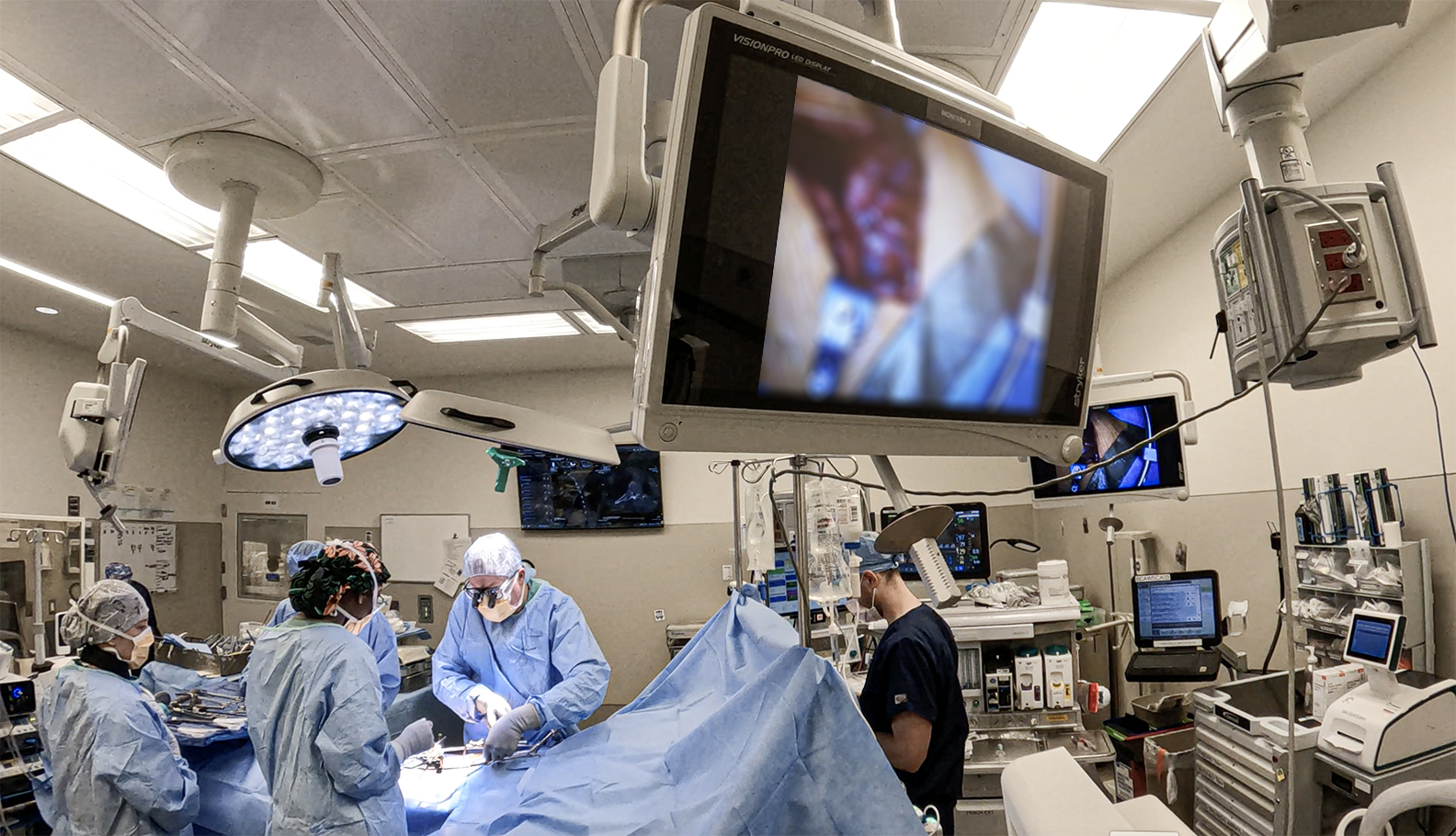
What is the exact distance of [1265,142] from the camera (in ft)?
3.44

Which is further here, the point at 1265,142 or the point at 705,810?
the point at 705,810

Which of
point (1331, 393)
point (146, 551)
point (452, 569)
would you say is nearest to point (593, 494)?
point (452, 569)

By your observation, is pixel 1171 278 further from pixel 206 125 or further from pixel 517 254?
pixel 206 125

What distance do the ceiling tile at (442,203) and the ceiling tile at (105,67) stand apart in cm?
48

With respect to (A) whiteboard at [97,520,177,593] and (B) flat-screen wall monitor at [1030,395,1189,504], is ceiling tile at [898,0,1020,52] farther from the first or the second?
(A) whiteboard at [97,520,177,593]

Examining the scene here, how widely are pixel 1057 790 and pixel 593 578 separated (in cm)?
504

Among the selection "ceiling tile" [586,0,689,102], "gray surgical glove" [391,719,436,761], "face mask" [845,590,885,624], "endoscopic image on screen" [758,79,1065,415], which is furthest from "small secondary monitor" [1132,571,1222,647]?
"gray surgical glove" [391,719,436,761]

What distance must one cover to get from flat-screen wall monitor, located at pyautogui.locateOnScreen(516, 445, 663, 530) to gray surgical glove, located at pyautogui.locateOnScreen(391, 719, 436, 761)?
268cm

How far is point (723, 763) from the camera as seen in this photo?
5.54 ft

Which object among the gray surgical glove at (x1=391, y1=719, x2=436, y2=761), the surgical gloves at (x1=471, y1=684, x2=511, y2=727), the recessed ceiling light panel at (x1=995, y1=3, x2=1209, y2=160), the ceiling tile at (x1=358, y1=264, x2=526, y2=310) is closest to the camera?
the recessed ceiling light panel at (x1=995, y1=3, x2=1209, y2=160)

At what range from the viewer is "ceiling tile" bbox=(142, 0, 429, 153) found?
5.95 feet

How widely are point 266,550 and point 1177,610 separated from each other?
6.88 meters

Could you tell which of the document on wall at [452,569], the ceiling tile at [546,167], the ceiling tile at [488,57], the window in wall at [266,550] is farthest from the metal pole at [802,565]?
the window in wall at [266,550]

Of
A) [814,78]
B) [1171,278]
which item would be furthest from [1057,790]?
[1171,278]
